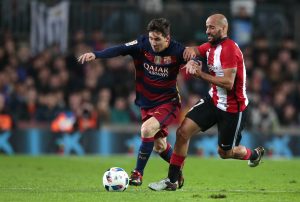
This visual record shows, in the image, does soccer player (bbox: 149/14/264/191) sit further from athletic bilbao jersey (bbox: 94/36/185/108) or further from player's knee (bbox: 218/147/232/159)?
athletic bilbao jersey (bbox: 94/36/185/108)

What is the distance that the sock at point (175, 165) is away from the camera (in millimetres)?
11023

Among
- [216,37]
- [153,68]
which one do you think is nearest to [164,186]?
[153,68]

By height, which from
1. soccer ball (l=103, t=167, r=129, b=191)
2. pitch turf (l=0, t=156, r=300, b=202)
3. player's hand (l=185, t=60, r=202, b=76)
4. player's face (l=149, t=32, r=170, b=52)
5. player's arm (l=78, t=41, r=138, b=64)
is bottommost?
pitch turf (l=0, t=156, r=300, b=202)

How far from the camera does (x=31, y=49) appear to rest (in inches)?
879

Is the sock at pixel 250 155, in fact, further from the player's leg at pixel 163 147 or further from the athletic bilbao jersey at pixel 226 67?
the player's leg at pixel 163 147

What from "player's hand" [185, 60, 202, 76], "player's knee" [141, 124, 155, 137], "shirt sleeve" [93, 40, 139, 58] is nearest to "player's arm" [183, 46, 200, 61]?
"player's hand" [185, 60, 202, 76]

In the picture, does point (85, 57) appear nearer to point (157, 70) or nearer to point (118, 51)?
point (118, 51)

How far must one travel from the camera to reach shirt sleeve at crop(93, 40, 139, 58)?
37.3ft

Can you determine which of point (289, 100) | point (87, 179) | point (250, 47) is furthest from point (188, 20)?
point (87, 179)

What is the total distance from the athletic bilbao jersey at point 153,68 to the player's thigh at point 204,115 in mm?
672

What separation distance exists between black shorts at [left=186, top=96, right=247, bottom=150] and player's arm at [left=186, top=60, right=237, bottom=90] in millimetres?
438

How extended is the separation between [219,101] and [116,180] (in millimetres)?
1671

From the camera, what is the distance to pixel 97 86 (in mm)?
21391

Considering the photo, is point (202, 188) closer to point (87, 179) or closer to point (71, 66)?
point (87, 179)
